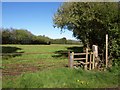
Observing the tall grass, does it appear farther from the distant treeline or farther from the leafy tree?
the distant treeline

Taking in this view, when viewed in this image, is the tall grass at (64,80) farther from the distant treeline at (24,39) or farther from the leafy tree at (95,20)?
the distant treeline at (24,39)

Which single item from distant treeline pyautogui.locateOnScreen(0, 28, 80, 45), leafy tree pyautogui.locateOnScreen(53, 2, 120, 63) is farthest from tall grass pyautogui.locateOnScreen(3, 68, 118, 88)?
distant treeline pyautogui.locateOnScreen(0, 28, 80, 45)

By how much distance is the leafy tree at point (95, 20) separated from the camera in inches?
549

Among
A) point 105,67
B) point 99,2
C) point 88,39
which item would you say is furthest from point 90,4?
point 105,67

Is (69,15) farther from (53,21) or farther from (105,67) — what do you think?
(105,67)

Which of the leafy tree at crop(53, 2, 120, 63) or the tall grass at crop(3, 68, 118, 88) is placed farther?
the leafy tree at crop(53, 2, 120, 63)

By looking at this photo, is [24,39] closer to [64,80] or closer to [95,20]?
[95,20]

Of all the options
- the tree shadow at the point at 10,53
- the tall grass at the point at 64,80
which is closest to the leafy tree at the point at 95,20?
the tall grass at the point at 64,80

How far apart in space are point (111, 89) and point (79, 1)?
10.9 metres

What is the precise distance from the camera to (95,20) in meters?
15.8

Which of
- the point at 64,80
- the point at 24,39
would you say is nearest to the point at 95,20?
the point at 64,80

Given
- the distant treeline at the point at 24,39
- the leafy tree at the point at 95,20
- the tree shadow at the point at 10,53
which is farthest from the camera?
the distant treeline at the point at 24,39

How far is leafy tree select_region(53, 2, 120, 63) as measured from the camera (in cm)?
1395

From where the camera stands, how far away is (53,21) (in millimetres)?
23234
